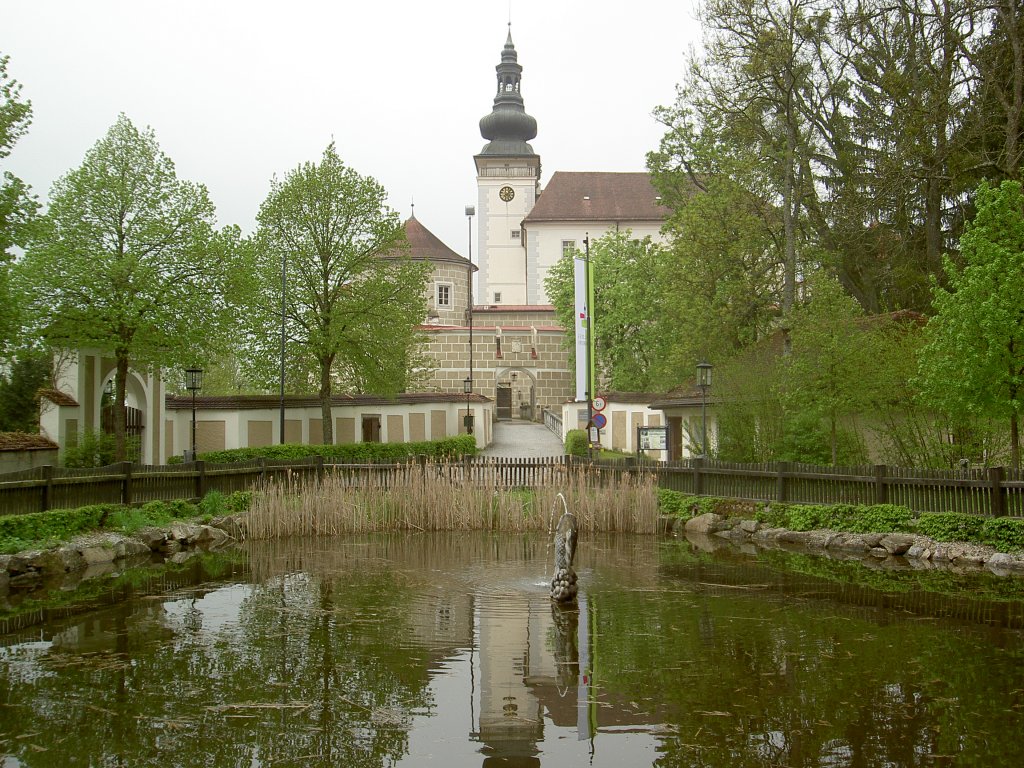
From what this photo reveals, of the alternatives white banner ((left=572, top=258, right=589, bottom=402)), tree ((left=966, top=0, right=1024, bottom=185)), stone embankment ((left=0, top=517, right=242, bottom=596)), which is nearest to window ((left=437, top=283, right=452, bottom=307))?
white banner ((left=572, top=258, right=589, bottom=402))

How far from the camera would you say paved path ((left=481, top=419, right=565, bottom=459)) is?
37.9m

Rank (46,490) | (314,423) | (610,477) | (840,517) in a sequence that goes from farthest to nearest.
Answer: (314,423) → (610,477) → (840,517) → (46,490)

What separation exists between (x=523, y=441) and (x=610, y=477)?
965 inches

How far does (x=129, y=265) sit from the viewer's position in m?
22.0

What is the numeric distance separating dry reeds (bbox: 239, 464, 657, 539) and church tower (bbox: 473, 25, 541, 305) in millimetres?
46468

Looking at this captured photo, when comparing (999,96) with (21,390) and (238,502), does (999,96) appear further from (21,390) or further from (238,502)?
(21,390)

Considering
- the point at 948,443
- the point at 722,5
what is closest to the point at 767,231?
the point at 722,5

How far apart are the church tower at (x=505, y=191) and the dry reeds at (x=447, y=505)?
46468 mm

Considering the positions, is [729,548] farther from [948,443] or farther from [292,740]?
[292,740]

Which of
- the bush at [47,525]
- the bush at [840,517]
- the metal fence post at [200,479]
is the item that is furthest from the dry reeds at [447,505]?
the bush at [47,525]

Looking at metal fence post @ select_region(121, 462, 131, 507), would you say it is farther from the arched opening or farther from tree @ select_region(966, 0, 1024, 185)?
tree @ select_region(966, 0, 1024, 185)

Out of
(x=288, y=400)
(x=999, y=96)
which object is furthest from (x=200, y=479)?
(x=999, y=96)

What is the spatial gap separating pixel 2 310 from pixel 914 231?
23543mm

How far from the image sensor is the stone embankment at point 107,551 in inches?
541
